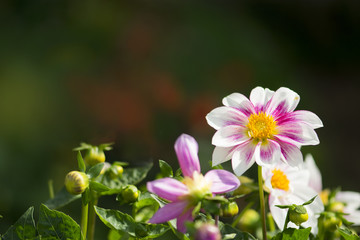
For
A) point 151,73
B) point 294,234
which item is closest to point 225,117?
point 294,234

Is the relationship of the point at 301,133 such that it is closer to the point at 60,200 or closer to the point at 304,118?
the point at 304,118

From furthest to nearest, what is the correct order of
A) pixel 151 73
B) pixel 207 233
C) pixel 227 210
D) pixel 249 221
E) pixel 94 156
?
pixel 151 73 → pixel 249 221 → pixel 94 156 → pixel 227 210 → pixel 207 233

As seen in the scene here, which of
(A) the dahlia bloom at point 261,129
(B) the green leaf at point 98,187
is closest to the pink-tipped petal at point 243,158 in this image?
(A) the dahlia bloom at point 261,129

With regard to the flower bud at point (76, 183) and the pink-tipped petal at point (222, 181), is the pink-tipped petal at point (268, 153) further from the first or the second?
the flower bud at point (76, 183)

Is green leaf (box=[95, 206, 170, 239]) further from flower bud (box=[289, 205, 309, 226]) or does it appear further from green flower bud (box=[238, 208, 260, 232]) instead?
green flower bud (box=[238, 208, 260, 232])

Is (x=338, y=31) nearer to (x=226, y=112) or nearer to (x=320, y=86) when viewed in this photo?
(x=320, y=86)

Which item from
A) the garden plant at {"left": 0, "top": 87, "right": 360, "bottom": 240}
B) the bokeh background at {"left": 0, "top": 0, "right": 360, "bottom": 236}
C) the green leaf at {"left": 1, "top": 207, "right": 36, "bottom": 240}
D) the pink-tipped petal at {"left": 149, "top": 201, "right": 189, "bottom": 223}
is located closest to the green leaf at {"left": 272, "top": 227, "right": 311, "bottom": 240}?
the garden plant at {"left": 0, "top": 87, "right": 360, "bottom": 240}
